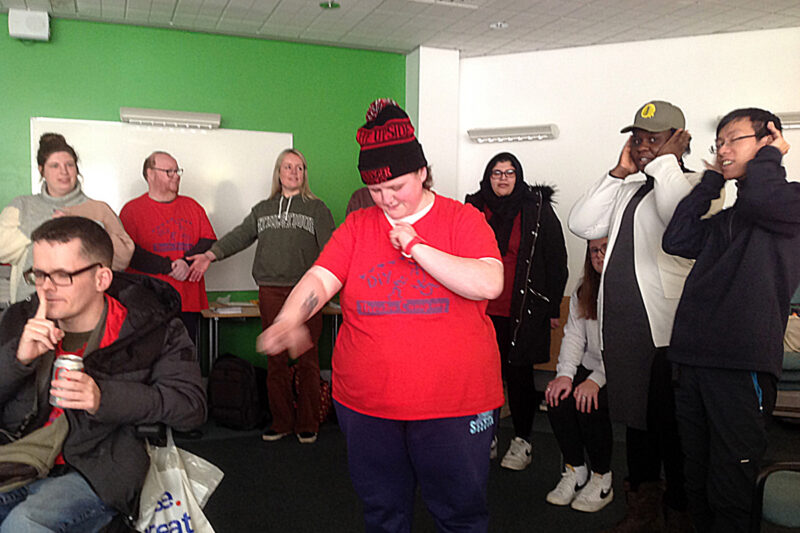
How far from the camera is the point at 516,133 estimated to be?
5.08 meters

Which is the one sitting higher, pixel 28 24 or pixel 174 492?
pixel 28 24

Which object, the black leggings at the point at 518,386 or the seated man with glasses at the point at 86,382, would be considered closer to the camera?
the seated man with glasses at the point at 86,382

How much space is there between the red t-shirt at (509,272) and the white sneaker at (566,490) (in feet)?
2.79

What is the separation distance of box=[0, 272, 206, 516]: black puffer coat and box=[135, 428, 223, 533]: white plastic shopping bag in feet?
0.19

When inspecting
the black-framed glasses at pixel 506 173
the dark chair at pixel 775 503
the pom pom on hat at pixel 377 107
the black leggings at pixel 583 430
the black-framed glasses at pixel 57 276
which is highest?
the black-framed glasses at pixel 506 173

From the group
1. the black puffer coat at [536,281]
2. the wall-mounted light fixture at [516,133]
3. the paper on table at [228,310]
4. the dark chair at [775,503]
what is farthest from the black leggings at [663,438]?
the wall-mounted light fixture at [516,133]

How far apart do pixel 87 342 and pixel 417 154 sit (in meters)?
0.98

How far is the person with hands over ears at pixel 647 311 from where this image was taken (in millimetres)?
2156

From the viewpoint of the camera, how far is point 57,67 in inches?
174

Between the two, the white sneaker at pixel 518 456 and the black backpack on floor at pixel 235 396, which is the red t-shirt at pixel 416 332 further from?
the black backpack on floor at pixel 235 396

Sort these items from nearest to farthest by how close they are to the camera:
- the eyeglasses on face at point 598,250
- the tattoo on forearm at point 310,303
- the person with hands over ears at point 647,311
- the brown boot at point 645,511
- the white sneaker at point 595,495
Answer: the tattoo on forearm at point 310,303, the person with hands over ears at point 647,311, the brown boot at point 645,511, the eyeglasses on face at point 598,250, the white sneaker at point 595,495

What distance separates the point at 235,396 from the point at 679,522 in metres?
2.74

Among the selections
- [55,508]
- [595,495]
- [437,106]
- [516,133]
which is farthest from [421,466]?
[437,106]

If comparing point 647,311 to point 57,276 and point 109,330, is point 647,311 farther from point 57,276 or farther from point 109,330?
point 57,276
